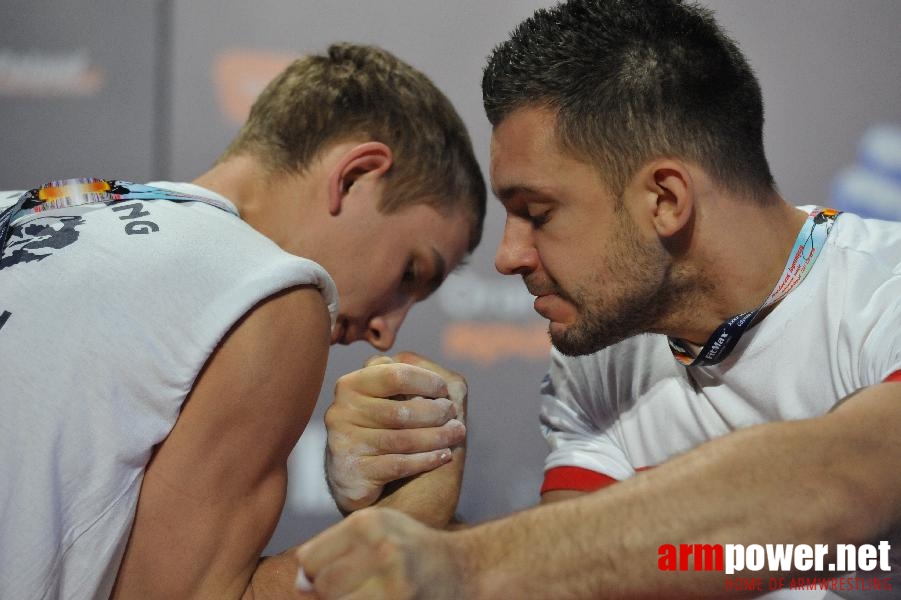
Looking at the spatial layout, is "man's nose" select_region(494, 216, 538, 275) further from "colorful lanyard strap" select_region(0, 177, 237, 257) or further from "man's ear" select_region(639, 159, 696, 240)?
"colorful lanyard strap" select_region(0, 177, 237, 257)

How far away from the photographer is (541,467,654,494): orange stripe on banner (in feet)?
4.59

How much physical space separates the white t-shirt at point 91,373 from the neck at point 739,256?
0.56 m

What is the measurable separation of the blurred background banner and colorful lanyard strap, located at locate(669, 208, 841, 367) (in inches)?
40.1

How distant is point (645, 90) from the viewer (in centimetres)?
116

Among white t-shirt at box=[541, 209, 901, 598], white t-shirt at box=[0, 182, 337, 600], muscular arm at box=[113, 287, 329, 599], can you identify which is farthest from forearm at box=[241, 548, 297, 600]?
white t-shirt at box=[541, 209, 901, 598]

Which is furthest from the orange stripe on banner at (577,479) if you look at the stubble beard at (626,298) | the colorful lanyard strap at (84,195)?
the colorful lanyard strap at (84,195)

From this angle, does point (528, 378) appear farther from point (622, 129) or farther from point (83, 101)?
point (83, 101)

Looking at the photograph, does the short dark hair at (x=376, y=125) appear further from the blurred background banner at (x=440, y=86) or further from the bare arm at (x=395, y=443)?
the blurred background banner at (x=440, y=86)

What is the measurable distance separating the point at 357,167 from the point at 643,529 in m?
0.80

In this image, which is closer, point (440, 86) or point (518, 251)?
point (518, 251)

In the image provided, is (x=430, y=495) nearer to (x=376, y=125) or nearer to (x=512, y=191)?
(x=512, y=191)

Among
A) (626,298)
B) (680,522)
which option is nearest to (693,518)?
(680,522)

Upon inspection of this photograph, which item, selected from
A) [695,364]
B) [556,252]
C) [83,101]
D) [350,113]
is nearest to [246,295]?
[556,252]

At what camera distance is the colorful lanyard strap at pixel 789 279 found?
1178mm
